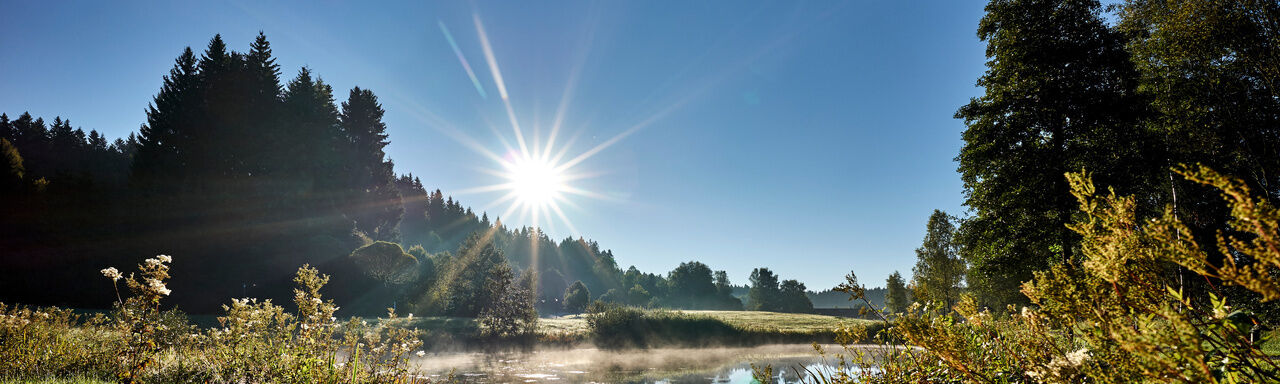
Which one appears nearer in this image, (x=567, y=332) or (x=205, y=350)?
(x=205, y=350)

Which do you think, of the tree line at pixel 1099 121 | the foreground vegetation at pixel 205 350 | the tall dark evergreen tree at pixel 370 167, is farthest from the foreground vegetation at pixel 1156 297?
the tall dark evergreen tree at pixel 370 167

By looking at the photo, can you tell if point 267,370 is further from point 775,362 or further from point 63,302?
point 63,302

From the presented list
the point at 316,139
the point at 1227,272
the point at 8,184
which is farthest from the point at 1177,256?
the point at 316,139

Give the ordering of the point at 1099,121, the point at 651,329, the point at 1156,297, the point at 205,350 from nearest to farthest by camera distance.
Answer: the point at 1156,297
the point at 205,350
the point at 1099,121
the point at 651,329

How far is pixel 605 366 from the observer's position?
1619cm

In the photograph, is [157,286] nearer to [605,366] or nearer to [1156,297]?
[1156,297]

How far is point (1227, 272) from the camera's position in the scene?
1031 millimetres

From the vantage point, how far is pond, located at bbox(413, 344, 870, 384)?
1322 centimetres

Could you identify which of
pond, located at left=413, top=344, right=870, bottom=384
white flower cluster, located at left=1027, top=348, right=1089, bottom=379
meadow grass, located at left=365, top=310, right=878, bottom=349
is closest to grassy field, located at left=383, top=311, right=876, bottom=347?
meadow grass, located at left=365, top=310, right=878, bottom=349

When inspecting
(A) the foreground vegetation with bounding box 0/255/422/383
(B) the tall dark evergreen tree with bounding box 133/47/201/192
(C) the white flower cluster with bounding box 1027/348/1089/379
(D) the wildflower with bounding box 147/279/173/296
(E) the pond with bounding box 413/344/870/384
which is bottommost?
(E) the pond with bounding box 413/344/870/384

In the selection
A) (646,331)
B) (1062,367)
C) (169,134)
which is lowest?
(646,331)

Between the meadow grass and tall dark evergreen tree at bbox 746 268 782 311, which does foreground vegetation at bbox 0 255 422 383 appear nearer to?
the meadow grass

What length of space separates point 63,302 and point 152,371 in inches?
1099

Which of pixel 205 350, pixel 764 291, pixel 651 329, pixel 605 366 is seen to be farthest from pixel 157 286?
pixel 764 291
